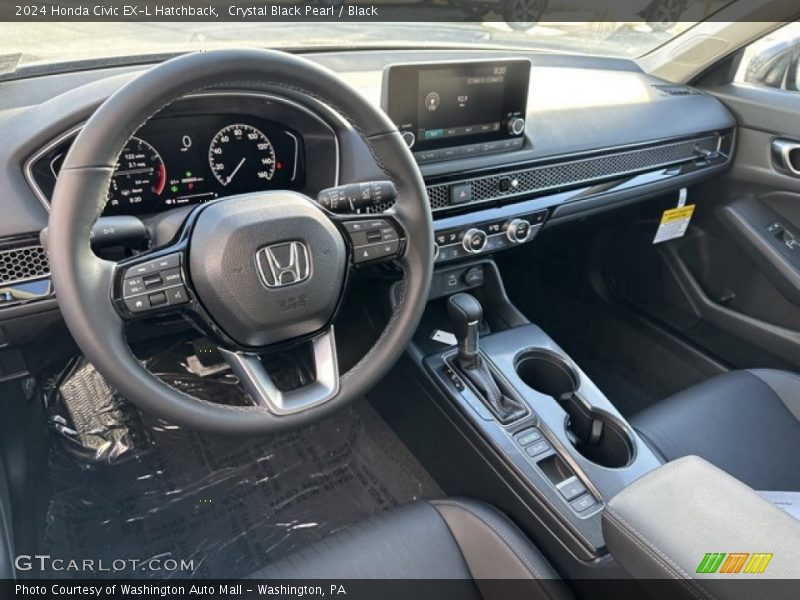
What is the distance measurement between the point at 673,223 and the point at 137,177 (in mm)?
1727

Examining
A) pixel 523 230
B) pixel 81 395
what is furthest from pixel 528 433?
pixel 81 395

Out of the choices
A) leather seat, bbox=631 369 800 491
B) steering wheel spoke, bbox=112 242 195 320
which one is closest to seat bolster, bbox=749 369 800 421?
leather seat, bbox=631 369 800 491

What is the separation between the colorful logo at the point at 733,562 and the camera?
813 mm

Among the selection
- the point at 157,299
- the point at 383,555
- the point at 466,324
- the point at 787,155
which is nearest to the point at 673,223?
the point at 787,155

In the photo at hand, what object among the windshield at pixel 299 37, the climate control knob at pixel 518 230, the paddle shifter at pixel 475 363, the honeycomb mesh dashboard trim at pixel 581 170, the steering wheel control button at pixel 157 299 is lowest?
the paddle shifter at pixel 475 363

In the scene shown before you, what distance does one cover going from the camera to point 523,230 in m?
1.73

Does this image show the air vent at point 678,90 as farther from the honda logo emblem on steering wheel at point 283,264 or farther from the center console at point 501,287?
the honda logo emblem on steering wheel at point 283,264

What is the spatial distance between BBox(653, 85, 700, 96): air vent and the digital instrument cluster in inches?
51.4

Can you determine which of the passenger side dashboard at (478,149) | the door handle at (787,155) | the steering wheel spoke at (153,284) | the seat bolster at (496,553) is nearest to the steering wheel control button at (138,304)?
the steering wheel spoke at (153,284)

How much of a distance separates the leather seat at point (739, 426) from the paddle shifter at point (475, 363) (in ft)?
1.02

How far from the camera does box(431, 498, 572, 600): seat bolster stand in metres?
1.20

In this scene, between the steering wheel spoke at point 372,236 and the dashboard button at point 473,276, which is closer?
the steering wheel spoke at point 372,236

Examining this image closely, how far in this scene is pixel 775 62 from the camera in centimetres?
212

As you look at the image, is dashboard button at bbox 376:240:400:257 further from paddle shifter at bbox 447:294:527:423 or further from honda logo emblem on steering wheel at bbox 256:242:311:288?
paddle shifter at bbox 447:294:527:423
